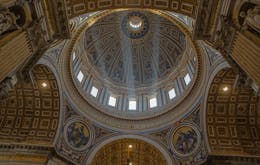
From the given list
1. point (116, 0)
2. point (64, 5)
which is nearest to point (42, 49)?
point (64, 5)

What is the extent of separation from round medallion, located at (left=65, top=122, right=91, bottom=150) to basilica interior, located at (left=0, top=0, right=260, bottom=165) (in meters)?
0.08

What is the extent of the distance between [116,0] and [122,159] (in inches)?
550

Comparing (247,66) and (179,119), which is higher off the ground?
(179,119)

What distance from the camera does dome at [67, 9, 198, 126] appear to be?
65.1 feet

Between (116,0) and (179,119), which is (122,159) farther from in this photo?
(116,0)

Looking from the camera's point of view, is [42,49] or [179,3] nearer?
[42,49]

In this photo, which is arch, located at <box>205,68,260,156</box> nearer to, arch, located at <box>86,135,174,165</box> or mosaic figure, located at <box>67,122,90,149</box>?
arch, located at <box>86,135,174,165</box>

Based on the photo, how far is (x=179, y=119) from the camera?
58.0ft

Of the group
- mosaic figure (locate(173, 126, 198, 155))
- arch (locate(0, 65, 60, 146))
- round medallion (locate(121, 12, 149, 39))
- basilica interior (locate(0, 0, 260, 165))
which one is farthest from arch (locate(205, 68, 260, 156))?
round medallion (locate(121, 12, 149, 39))

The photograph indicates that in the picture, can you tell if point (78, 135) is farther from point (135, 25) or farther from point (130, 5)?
point (135, 25)

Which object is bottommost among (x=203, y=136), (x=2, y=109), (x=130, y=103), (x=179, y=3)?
(x=203, y=136)

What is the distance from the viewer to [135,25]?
26.6 metres

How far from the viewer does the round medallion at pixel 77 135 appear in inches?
667

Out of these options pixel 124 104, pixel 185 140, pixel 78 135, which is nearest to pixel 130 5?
pixel 78 135
